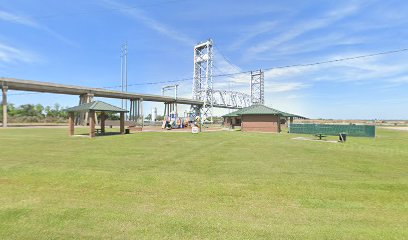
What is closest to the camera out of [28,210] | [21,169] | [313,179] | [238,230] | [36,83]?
[238,230]

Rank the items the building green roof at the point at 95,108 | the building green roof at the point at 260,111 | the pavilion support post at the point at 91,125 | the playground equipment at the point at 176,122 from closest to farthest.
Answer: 1. the pavilion support post at the point at 91,125
2. the building green roof at the point at 95,108
3. the building green roof at the point at 260,111
4. the playground equipment at the point at 176,122

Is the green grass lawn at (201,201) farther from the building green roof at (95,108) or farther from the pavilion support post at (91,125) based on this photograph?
the building green roof at (95,108)

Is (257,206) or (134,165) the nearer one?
(257,206)

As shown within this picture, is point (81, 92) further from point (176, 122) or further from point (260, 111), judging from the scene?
point (260, 111)

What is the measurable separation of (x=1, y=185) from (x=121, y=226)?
4665mm

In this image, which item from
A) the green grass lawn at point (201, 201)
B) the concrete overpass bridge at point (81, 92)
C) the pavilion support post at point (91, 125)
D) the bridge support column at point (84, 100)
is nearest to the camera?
the green grass lawn at point (201, 201)

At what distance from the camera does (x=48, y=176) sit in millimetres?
7512

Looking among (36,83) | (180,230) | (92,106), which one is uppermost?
(36,83)

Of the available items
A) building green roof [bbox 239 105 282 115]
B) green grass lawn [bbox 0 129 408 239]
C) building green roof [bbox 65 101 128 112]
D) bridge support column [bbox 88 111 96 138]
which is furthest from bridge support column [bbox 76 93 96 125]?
green grass lawn [bbox 0 129 408 239]

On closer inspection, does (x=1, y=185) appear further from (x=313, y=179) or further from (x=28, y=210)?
(x=313, y=179)

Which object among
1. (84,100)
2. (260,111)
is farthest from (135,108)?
(260,111)

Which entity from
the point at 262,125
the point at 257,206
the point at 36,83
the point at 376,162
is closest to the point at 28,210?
the point at 257,206

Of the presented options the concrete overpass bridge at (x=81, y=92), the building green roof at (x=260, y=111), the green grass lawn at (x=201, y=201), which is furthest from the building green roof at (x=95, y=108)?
the concrete overpass bridge at (x=81, y=92)

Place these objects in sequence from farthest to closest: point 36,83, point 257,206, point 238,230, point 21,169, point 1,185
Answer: point 36,83, point 21,169, point 1,185, point 257,206, point 238,230
